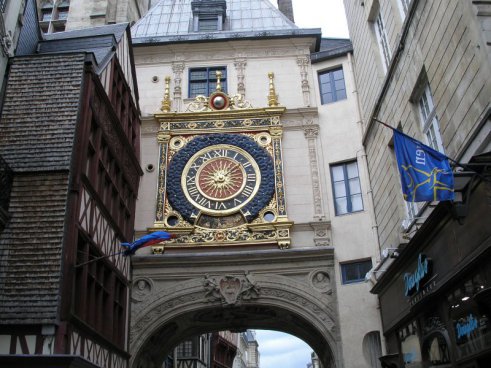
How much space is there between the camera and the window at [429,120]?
9789 millimetres

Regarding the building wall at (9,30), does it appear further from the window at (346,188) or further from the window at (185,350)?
the window at (185,350)

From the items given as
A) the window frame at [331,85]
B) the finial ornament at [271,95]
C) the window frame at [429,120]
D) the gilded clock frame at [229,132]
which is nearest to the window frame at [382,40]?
the window frame at [429,120]

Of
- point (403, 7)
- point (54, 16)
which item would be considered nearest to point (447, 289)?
point (403, 7)

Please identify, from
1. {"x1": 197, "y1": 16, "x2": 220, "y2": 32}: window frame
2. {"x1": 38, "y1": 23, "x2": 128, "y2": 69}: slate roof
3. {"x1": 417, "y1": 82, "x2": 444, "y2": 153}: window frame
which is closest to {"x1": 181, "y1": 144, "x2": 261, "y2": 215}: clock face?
{"x1": 38, "y1": 23, "x2": 128, "y2": 69}: slate roof

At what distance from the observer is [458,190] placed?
757 centimetres

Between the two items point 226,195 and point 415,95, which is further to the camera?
point 226,195

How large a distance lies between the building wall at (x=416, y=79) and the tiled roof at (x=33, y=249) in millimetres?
6484

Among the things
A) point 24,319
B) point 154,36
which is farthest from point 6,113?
point 154,36

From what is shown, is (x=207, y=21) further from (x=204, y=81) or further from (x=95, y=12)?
Answer: (x=95, y=12)

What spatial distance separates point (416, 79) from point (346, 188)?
5767mm

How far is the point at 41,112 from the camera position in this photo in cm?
1014

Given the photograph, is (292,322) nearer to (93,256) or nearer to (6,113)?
(93,256)

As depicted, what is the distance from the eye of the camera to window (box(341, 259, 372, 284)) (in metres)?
14.3

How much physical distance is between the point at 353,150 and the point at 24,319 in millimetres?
10319
